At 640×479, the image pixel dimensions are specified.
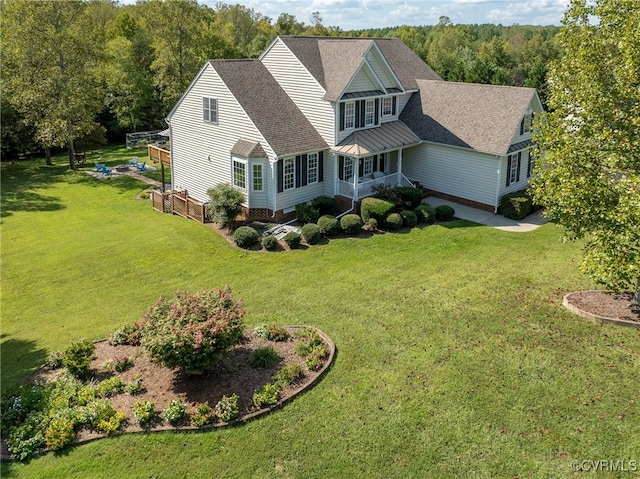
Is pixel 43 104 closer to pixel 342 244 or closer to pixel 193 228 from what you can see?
pixel 193 228

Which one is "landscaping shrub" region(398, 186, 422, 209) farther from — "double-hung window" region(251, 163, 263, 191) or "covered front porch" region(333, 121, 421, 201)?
"double-hung window" region(251, 163, 263, 191)

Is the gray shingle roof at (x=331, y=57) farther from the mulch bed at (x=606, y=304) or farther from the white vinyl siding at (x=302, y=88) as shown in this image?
the mulch bed at (x=606, y=304)

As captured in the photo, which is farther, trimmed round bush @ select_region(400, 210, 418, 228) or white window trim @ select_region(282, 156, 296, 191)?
white window trim @ select_region(282, 156, 296, 191)

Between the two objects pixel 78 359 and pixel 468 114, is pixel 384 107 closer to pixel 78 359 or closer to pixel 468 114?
pixel 468 114

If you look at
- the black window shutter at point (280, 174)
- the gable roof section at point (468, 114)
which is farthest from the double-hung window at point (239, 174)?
the gable roof section at point (468, 114)

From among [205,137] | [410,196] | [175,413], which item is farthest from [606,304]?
[205,137]

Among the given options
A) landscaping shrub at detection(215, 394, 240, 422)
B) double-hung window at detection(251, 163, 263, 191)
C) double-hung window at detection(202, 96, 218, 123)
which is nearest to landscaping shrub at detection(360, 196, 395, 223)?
double-hung window at detection(251, 163, 263, 191)

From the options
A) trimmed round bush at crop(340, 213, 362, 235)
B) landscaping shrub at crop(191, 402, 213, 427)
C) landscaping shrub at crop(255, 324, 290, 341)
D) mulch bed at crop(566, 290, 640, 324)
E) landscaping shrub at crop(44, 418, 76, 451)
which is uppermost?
trimmed round bush at crop(340, 213, 362, 235)
